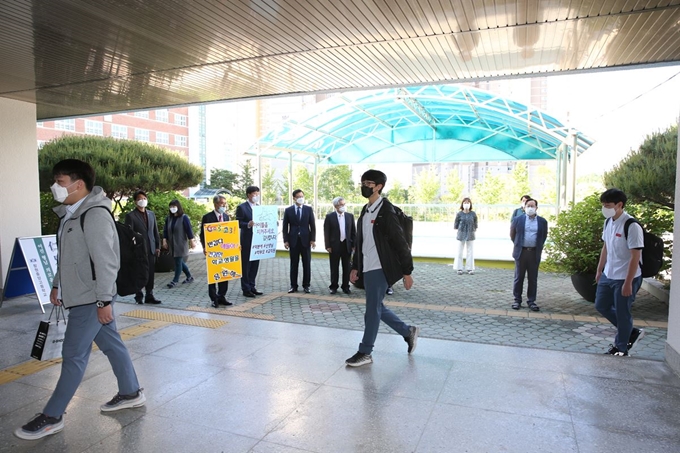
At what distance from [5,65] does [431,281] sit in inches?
329

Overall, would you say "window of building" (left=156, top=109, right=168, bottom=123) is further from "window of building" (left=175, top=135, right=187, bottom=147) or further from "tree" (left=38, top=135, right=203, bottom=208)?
"tree" (left=38, top=135, right=203, bottom=208)

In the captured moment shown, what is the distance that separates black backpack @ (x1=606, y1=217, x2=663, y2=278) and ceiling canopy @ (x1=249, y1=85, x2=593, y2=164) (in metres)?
9.84

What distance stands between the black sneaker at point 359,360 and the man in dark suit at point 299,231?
4.26 m

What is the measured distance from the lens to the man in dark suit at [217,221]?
7787mm

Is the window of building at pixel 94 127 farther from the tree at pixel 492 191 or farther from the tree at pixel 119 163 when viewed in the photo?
the tree at pixel 119 163

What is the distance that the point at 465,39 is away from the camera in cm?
577

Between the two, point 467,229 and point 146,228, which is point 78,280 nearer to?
point 146,228

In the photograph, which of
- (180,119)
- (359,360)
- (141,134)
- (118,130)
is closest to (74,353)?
(359,360)

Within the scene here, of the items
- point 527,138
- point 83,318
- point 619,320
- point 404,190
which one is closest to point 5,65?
point 83,318

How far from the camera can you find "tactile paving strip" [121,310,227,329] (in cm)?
652

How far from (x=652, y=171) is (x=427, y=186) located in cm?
3372

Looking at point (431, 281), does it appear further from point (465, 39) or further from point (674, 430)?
point (674, 430)

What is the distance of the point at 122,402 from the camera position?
3863 millimetres

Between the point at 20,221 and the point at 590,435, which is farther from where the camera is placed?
the point at 20,221
